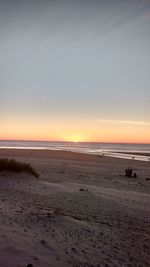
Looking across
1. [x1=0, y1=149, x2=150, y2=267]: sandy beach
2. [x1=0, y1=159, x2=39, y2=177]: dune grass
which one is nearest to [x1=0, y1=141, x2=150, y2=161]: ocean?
[x1=0, y1=159, x2=39, y2=177]: dune grass

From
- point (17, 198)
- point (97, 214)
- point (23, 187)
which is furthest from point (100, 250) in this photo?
point (23, 187)

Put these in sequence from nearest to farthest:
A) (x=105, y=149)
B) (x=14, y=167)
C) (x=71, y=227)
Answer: (x=71, y=227) → (x=14, y=167) → (x=105, y=149)

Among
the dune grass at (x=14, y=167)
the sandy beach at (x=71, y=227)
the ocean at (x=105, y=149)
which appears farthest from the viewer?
the ocean at (x=105, y=149)

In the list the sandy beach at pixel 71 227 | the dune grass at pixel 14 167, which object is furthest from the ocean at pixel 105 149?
the sandy beach at pixel 71 227

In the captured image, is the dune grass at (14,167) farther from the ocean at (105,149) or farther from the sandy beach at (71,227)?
the ocean at (105,149)

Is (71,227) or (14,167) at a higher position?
(14,167)

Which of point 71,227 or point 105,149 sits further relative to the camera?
point 105,149

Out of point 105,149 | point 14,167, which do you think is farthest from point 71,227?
point 105,149

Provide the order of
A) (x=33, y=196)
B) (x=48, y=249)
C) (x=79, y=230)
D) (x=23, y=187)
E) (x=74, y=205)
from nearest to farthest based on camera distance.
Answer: (x=48, y=249) → (x=79, y=230) → (x=74, y=205) → (x=33, y=196) → (x=23, y=187)

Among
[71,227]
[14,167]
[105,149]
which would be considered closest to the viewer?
[71,227]

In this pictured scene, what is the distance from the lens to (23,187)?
38.4 ft

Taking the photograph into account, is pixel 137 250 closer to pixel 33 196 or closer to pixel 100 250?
pixel 100 250

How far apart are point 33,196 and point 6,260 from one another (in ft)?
17.0

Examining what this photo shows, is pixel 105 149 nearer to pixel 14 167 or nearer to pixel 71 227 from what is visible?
pixel 14 167
